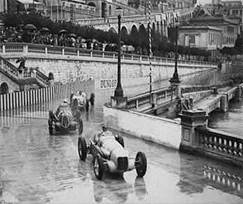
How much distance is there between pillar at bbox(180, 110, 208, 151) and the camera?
54.4 ft

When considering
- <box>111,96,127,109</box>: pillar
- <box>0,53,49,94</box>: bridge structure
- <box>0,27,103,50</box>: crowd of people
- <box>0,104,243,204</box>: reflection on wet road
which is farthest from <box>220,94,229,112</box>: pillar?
<box>0,104,243,204</box>: reflection on wet road

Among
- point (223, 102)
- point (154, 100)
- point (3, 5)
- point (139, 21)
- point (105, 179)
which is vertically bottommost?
point (223, 102)

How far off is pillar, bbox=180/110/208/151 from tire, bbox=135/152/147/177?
3414 millimetres

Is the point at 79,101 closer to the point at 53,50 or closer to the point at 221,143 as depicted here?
the point at 53,50

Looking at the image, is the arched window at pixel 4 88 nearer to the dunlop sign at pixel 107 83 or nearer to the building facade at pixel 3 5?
the dunlop sign at pixel 107 83

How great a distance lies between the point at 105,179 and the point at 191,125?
425 cm

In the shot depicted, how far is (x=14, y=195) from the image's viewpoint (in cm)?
1238

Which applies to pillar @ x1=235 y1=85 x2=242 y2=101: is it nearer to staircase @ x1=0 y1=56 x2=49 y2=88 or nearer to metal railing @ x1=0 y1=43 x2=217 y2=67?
metal railing @ x1=0 y1=43 x2=217 y2=67

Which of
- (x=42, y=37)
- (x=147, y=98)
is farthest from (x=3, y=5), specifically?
(x=147, y=98)

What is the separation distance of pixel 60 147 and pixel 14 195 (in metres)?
6.01

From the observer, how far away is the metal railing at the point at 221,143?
1495 cm

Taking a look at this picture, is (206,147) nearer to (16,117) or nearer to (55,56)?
(16,117)

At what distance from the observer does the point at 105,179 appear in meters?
13.8

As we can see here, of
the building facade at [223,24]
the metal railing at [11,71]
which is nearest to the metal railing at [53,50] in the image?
the metal railing at [11,71]
